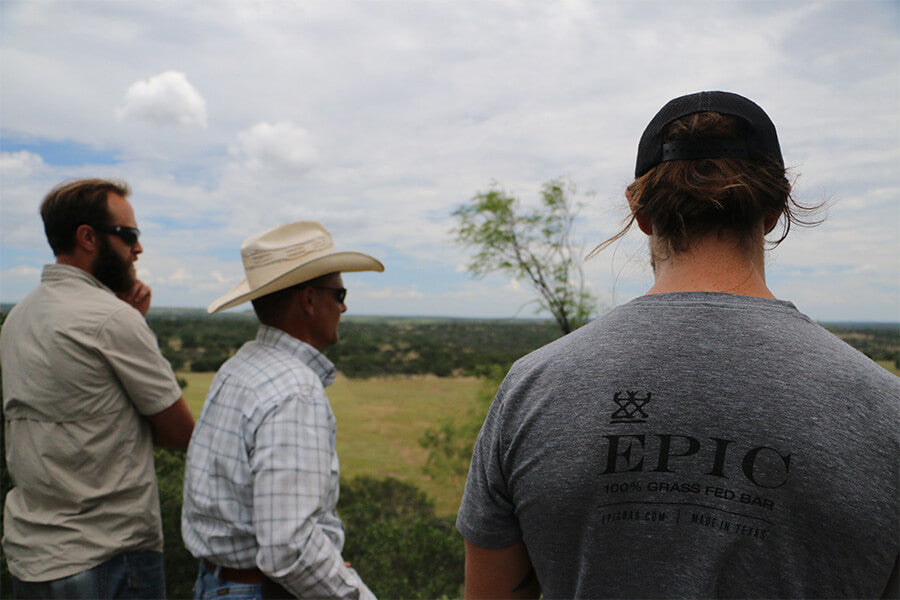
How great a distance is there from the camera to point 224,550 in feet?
5.06

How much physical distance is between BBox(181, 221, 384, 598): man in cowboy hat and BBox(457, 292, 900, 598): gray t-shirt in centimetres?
79

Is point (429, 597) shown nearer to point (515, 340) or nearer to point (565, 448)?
point (515, 340)

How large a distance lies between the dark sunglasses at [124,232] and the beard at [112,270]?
37 mm

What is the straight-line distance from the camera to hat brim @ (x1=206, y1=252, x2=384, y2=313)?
1.84 meters

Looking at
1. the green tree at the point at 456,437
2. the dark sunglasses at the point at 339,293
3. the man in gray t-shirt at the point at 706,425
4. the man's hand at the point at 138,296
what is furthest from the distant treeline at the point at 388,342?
the man in gray t-shirt at the point at 706,425

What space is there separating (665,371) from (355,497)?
615cm

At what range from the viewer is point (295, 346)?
5.82 feet

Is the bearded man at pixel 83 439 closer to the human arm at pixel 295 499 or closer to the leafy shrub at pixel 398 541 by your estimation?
the human arm at pixel 295 499

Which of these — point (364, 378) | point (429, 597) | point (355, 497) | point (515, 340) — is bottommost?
point (429, 597)

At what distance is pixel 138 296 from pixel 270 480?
136 centimetres

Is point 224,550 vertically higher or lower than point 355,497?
higher

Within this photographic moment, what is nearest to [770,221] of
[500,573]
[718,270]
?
[718,270]

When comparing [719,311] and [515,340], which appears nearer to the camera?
[719,311]

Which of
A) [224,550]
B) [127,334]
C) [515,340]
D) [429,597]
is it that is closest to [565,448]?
[224,550]
